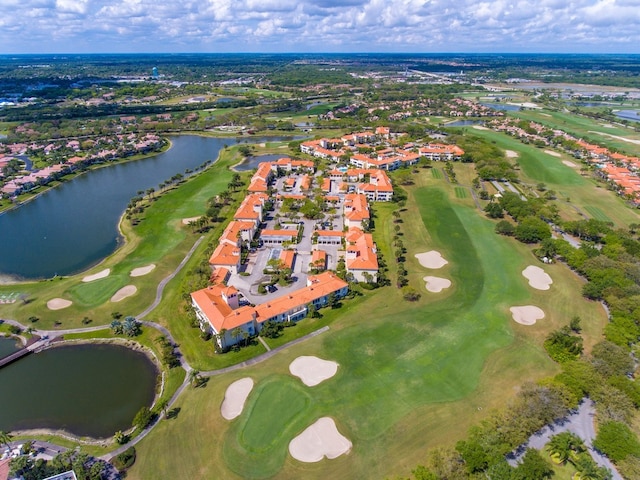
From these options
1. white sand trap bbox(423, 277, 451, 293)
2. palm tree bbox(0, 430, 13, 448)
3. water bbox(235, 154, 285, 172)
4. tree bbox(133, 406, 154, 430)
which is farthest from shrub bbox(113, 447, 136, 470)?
water bbox(235, 154, 285, 172)

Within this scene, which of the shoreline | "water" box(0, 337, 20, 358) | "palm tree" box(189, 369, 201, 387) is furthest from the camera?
"water" box(0, 337, 20, 358)

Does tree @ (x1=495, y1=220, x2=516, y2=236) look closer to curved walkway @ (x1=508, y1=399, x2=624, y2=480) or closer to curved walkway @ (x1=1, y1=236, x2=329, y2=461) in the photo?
curved walkway @ (x1=508, y1=399, x2=624, y2=480)

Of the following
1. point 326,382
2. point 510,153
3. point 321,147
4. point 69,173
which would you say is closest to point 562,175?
point 510,153

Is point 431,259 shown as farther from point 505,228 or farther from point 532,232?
point 532,232

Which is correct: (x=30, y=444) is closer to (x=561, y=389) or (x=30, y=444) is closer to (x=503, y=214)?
(x=561, y=389)

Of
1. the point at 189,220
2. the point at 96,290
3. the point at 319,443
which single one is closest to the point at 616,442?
the point at 319,443

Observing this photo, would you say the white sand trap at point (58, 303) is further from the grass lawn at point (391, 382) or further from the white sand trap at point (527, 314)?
the white sand trap at point (527, 314)
